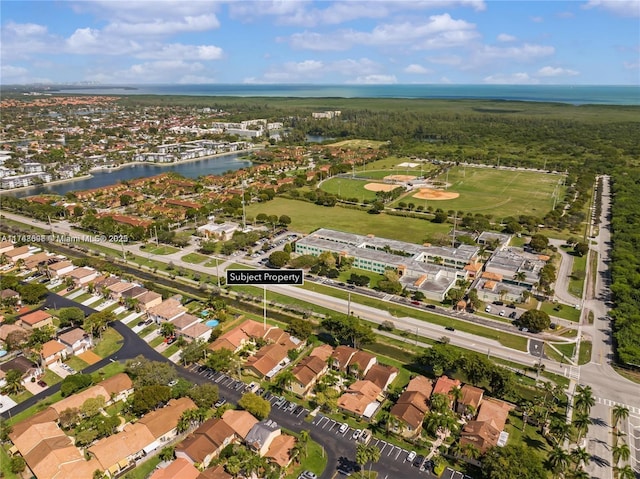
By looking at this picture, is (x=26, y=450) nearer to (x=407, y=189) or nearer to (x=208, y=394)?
(x=208, y=394)

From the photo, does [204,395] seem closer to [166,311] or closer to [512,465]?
[166,311]

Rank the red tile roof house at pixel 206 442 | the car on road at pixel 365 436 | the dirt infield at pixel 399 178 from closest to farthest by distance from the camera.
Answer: the red tile roof house at pixel 206 442 < the car on road at pixel 365 436 < the dirt infield at pixel 399 178

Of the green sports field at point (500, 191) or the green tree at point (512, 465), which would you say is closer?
the green tree at point (512, 465)

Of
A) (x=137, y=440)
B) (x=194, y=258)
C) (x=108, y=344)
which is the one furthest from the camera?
(x=194, y=258)

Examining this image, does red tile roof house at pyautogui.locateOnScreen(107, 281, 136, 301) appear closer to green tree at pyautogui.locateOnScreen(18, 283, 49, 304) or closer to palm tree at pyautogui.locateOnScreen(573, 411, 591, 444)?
green tree at pyautogui.locateOnScreen(18, 283, 49, 304)

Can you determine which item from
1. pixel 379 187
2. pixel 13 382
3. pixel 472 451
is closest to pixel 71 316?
pixel 13 382

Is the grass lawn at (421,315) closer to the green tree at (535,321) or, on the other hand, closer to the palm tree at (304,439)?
the green tree at (535,321)

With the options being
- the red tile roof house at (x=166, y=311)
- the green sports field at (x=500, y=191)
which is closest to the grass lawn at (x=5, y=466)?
the red tile roof house at (x=166, y=311)
